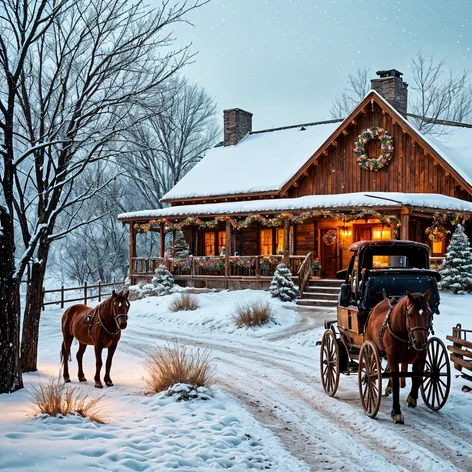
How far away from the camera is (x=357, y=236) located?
2378cm

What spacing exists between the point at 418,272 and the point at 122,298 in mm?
4523

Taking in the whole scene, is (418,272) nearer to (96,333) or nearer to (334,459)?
(334,459)

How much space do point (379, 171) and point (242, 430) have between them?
18696 millimetres

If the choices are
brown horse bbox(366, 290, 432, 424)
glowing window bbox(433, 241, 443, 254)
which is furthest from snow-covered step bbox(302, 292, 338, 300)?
brown horse bbox(366, 290, 432, 424)

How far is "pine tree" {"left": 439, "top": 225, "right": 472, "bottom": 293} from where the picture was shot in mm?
18953

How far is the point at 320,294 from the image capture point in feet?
66.4

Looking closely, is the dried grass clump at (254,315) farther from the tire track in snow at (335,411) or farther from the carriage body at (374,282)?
the carriage body at (374,282)

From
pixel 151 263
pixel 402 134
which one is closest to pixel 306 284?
pixel 402 134

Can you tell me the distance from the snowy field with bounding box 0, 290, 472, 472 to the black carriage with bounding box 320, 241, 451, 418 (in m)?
0.33

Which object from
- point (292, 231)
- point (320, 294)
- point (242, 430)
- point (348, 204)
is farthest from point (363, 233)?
point (242, 430)

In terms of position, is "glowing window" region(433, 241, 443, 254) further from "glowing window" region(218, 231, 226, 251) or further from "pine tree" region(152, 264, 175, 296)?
"pine tree" region(152, 264, 175, 296)

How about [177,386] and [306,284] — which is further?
[306,284]

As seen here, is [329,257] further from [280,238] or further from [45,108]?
[45,108]

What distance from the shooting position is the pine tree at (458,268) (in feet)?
62.2
